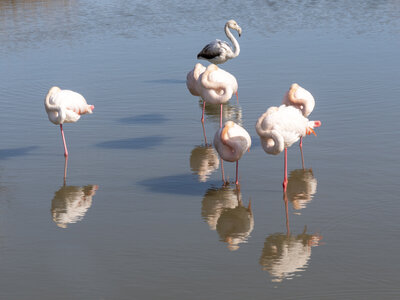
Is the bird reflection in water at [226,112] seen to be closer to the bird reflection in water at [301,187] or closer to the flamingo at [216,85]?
the flamingo at [216,85]

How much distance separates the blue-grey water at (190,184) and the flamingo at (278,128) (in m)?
0.57

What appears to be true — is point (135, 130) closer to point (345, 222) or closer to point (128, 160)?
point (128, 160)

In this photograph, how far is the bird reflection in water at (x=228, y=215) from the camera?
25.0 feet

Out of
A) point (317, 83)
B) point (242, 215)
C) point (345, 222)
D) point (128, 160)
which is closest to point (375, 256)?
point (345, 222)

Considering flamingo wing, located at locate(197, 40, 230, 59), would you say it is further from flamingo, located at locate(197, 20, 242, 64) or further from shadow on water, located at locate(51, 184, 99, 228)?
shadow on water, located at locate(51, 184, 99, 228)

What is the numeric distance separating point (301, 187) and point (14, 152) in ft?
14.9

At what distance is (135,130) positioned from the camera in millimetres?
11773

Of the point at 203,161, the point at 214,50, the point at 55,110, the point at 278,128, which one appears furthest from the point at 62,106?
the point at 214,50

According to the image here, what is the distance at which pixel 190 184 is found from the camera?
9.27 meters

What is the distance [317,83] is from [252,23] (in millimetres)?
8368

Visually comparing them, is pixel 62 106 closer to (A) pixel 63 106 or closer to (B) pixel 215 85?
(A) pixel 63 106

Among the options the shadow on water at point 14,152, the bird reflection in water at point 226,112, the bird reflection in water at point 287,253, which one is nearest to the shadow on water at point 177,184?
the bird reflection in water at point 287,253

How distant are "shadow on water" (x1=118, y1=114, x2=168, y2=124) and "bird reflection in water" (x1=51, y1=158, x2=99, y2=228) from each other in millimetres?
3038

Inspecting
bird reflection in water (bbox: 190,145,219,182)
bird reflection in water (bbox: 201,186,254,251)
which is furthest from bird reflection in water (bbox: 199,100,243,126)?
bird reflection in water (bbox: 201,186,254,251)
